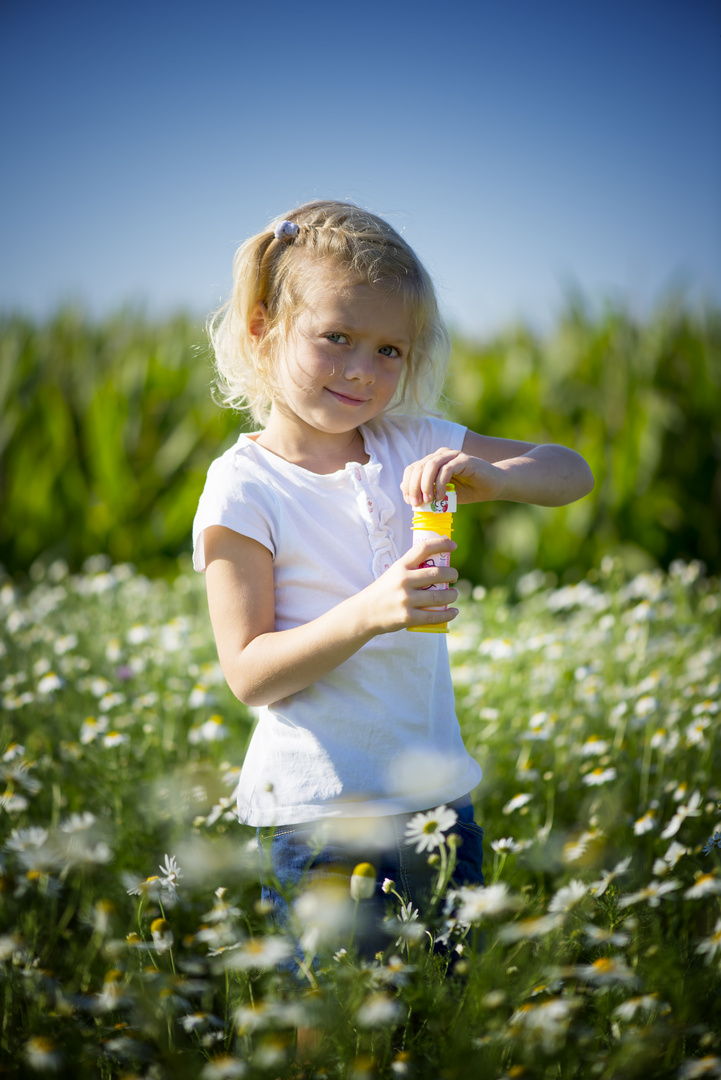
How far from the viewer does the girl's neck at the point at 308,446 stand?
1.57 metres

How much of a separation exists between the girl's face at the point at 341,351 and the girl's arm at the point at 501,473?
18cm

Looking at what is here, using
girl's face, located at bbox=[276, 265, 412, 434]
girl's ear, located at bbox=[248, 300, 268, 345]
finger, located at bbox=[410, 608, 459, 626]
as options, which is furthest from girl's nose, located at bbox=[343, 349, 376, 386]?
finger, located at bbox=[410, 608, 459, 626]

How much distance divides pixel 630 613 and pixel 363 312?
2.08 metres

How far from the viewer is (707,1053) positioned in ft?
4.09

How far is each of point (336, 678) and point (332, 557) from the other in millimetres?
217

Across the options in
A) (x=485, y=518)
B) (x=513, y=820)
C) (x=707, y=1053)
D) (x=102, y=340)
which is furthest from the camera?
(x=102, y=340)

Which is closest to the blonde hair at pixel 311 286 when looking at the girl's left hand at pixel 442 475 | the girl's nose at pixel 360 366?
the girl's nose at pixel 360 366

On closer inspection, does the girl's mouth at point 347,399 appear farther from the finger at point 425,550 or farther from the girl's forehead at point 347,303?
the finger at point 425,550

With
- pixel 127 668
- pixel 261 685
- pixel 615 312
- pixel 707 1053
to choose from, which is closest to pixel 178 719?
pixel 127 668

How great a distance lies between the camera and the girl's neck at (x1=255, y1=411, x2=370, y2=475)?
5.16 feet

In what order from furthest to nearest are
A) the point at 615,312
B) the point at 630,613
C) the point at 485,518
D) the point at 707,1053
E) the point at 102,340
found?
the point at 102,340
the point at 615,312
the point at 485,518
the point at 630,613
the point at 707,1053

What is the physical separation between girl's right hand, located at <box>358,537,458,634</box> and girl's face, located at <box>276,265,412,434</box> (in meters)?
0.37

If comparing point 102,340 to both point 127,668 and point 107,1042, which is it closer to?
point 127,668

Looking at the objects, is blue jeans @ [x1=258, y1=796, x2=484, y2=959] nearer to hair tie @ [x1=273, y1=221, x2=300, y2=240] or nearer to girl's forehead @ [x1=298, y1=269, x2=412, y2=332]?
girl's forehead @ [x1=298, y1=269, x2=412, y2=332]
